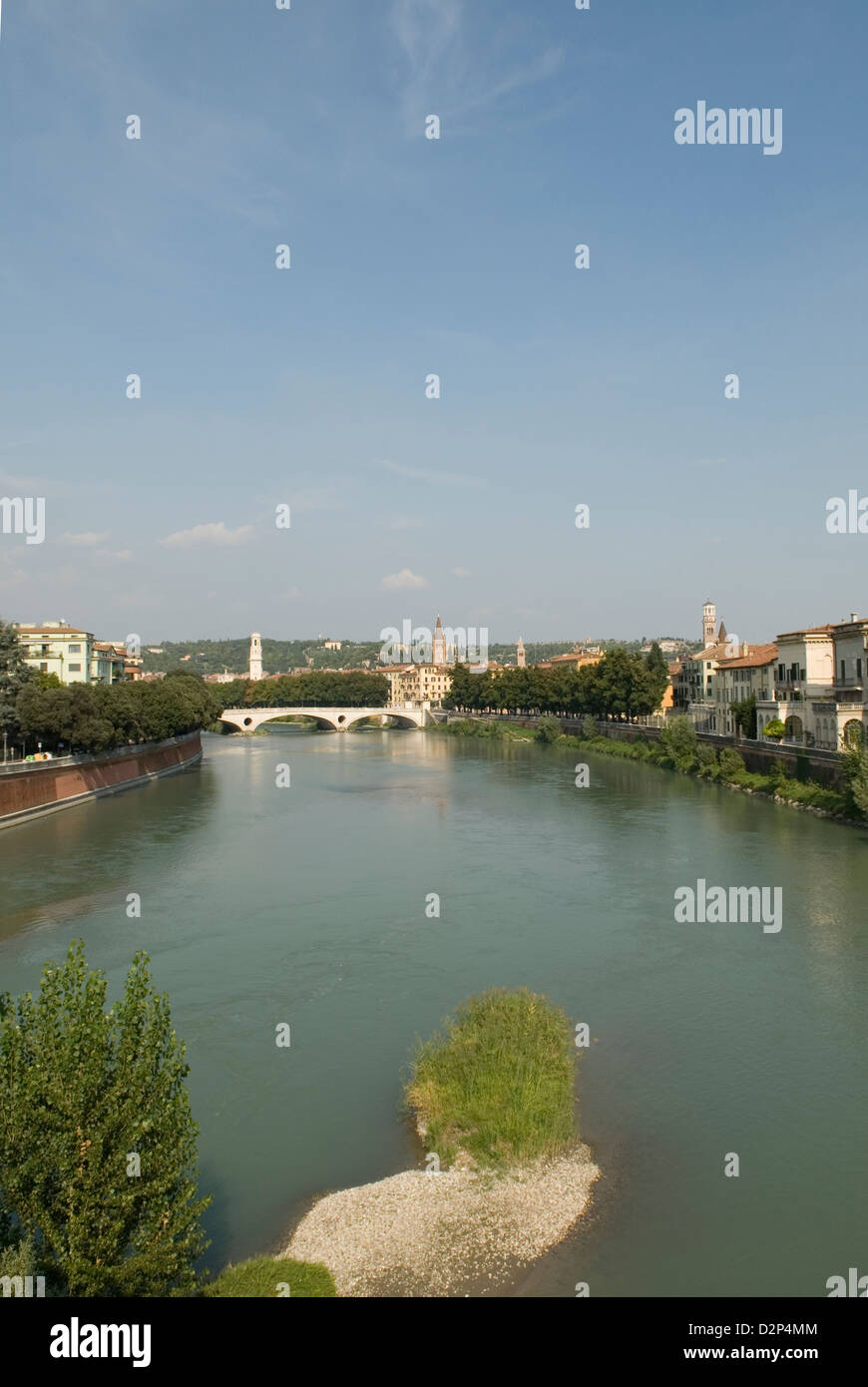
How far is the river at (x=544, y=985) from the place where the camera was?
1085 centimetres

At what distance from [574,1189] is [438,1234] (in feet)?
5.86

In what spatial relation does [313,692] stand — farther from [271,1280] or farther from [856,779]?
[271,1280]

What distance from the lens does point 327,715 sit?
107 m

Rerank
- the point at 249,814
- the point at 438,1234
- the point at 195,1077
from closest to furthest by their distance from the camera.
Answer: the point at 438,1234 < the point at 195,1077 < the point at 249,814

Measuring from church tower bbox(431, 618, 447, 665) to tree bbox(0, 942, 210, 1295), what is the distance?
161236 mm

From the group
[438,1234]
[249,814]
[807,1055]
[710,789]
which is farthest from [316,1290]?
[710,789]

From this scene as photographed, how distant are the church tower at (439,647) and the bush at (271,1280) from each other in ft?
524

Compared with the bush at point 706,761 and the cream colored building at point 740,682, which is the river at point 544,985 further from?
the cream colored building at point 740,682

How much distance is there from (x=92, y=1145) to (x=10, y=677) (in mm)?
38863

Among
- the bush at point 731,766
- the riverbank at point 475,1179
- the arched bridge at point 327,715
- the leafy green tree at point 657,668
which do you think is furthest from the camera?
the arched bridge at point 327,715

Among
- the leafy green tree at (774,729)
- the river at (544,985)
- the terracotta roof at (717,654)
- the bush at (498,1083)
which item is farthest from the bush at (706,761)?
the bush at (498,1083)

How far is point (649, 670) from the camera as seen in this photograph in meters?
71.4
